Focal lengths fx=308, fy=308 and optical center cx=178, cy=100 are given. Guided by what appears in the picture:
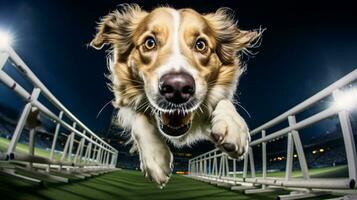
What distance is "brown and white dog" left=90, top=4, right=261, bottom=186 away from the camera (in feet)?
5.22

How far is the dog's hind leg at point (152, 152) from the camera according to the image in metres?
1.72

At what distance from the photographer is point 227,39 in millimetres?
2484

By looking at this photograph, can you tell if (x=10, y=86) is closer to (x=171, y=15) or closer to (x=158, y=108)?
(x=158, y=108)

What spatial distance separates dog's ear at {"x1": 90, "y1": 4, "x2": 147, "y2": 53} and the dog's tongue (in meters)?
0.76

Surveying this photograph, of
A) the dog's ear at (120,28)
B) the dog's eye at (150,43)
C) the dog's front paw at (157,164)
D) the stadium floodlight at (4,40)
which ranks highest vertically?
the dog's ear at (120,28)

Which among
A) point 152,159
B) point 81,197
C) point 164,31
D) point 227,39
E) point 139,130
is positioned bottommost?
point 81,197

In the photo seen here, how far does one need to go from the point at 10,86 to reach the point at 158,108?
0.81 meters

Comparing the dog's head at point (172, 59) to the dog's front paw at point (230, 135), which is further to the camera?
the dog's head at point (172, 59)

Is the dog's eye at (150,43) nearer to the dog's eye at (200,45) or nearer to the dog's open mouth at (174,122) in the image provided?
the dog's eye at (200,45)

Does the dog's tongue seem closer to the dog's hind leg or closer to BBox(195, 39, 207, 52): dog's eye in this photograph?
the dog's hind leg

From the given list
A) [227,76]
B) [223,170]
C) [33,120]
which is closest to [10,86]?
[33,120]

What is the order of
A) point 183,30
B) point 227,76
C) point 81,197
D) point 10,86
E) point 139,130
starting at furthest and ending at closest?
point 227,76
point 183,30
point 139,130
point 81,197
point 10,86

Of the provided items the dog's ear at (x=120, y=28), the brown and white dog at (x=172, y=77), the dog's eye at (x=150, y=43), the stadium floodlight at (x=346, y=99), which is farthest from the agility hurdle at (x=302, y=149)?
the dog's ear at (x=120, y=28)

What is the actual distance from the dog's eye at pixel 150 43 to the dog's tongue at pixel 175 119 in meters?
0.51
